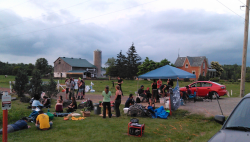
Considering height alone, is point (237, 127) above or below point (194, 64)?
below

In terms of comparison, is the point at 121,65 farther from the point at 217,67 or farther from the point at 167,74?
the point at 167,74

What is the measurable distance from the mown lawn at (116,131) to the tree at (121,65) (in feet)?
186

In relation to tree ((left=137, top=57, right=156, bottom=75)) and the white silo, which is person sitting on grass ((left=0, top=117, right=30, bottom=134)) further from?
the white silo

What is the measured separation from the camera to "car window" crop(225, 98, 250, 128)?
3.39 m

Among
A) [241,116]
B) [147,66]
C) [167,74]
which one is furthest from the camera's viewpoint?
[147,66]

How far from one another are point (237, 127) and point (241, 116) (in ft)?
0.99

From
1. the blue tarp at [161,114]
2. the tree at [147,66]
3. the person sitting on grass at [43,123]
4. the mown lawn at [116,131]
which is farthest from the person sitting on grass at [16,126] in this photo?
the tree at [147,66]

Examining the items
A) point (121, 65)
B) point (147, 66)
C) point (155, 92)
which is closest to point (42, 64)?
point (121, 65)

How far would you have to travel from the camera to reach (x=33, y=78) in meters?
14.6

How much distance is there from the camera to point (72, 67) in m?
72.8

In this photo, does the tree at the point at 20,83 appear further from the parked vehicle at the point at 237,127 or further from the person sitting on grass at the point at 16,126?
the parked vehicle at the point at 237,127

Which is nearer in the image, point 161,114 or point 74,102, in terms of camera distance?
point 161,114

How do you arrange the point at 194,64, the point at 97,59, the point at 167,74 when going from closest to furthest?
the point at 167,74, the point at 194,64, the point at 97,59

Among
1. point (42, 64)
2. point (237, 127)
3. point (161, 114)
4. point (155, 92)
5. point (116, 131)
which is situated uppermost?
point (42, 64)
